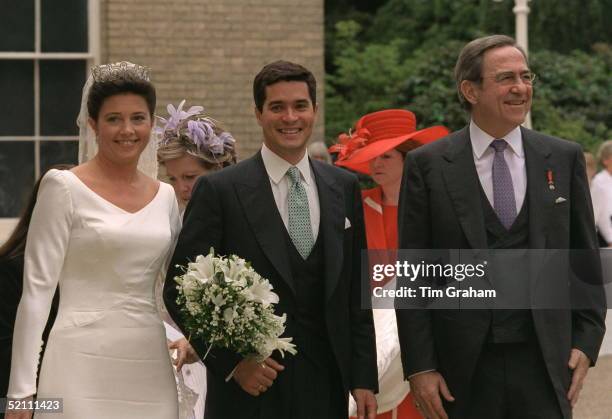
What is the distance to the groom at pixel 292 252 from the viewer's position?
590 centimetres

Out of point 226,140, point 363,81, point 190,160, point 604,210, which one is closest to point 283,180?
point 190,160

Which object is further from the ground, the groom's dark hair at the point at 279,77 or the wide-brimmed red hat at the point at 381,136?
the groom's dark hair at the point at 279,77

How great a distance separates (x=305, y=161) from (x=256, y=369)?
97cm

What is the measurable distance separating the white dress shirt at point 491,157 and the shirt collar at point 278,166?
0.74m

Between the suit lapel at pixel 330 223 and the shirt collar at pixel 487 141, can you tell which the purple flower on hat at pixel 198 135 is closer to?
the suit lapel at pixel 330 223

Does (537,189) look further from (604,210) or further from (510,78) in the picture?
(604,210)

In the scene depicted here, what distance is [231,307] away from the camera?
5.58 metres

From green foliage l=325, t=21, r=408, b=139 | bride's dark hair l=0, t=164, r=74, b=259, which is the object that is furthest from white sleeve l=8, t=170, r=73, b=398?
green foliage l=325, t=21, r=408, b=139

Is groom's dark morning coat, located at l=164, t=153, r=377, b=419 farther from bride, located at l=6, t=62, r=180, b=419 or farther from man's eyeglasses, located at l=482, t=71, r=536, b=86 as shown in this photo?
man's eyeglasses, located at l=482, t=71, r=536, b=86

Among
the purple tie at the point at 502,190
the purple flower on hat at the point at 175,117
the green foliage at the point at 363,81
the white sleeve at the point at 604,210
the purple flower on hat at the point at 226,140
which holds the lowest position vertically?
the white sleeve at the point at 604,210

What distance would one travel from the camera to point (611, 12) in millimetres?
25266

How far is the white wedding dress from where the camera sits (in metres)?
5.77

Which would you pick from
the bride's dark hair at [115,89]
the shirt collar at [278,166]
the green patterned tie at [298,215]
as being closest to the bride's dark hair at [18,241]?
the bride's dark hair at [115,89]

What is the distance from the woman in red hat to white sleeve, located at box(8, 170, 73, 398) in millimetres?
2462
